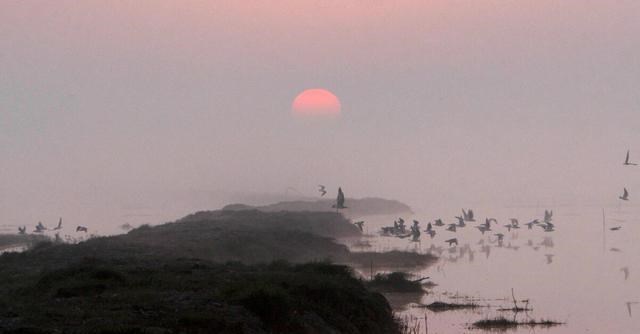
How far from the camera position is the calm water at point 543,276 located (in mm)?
38344

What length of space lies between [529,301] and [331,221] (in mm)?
52969

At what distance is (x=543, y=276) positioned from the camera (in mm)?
54688

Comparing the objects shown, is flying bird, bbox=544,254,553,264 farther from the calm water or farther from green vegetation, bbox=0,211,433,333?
green vegetation, bbox=0,211,433,333

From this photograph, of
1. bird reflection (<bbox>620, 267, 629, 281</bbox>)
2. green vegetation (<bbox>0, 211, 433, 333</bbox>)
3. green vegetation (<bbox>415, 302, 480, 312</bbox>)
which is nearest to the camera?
green vegetation (<bbox>0, 211, 433, 333</bbox>)

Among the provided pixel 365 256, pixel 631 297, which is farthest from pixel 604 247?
pixel 631 297

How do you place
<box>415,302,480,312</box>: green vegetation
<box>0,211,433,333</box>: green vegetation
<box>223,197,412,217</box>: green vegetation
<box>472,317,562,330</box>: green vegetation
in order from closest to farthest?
<box>0,211,433,333</box>: green vegetation → <box>472,317,562,330</box>: green vegetation → <box>415,302,480,312</box>: green vegetation → <box>223,197,412,217</box>: green vegetation

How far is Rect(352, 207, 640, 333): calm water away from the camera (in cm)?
3834

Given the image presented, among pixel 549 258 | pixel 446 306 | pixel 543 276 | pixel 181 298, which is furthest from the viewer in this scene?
pixel 549 258

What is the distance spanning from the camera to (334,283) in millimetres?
32375

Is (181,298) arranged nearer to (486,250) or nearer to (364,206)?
(486,250)

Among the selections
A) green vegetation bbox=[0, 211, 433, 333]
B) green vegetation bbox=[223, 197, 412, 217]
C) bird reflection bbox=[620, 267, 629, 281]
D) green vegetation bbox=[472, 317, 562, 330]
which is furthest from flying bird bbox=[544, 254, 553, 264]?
green vegetation bbox=[223, 197, 412, 217]

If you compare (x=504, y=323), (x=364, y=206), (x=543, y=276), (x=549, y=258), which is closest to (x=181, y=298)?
(x=504, y=323)

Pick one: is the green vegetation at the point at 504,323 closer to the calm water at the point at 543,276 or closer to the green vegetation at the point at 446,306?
the calm water at the point at 543,276

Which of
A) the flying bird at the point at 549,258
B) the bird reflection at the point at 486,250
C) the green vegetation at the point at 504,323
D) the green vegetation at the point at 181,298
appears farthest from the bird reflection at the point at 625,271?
the green vegetation at the point at 181,298
